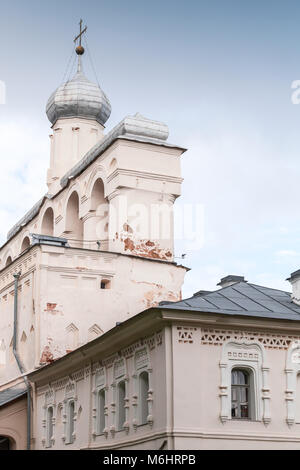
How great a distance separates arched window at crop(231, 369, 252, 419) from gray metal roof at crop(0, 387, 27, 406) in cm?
809

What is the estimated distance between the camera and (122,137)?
25.8 metres

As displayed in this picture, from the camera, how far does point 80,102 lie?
31.3 meters

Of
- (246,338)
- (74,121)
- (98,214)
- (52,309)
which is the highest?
(74,121)

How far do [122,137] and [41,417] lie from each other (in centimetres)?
877

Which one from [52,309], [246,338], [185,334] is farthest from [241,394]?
[52,309]

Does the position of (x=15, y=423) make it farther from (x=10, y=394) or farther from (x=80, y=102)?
(x=80, y=102)

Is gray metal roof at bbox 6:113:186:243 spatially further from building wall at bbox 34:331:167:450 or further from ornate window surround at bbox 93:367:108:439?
ornate window surround at bbox 93:367:108:439

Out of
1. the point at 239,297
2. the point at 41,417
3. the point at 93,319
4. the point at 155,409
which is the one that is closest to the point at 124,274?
the point at 93,319

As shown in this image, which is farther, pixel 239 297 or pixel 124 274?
pixel 124 274

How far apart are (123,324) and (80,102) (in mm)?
15613

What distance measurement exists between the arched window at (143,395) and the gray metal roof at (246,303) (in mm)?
1582

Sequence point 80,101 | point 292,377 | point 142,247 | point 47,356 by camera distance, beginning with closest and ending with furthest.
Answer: point 292,377 → point 47,356 → point 142,247 → point 80,101

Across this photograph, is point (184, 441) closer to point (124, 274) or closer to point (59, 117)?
point (124, 274)

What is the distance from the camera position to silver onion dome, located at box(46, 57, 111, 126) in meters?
31.3
